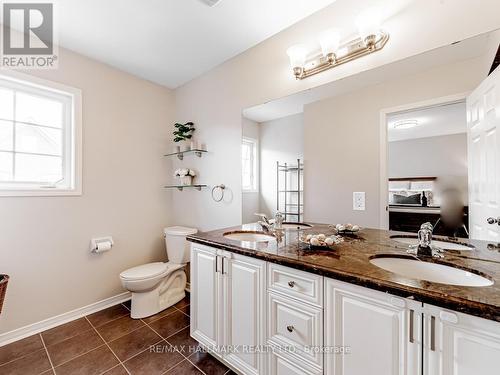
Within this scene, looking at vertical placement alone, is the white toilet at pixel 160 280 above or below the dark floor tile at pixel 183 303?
above

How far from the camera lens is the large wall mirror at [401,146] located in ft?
3.50

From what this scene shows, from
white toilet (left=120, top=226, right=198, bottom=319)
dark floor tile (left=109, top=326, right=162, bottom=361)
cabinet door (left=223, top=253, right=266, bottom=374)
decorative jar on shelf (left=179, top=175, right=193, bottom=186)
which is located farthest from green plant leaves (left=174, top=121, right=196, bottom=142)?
dark floor tile (left=109, top=326, right=162, bottom=361)

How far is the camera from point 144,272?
206 cm

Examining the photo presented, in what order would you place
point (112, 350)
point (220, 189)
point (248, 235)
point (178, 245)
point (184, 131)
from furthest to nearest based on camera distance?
point (184, 131), point (178, 245), point (220, 189), point (248, 235), point (112, 350)

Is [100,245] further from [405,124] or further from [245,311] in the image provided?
[405,124]

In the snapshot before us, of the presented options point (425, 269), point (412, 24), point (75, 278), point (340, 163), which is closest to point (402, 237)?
point (425, 269)

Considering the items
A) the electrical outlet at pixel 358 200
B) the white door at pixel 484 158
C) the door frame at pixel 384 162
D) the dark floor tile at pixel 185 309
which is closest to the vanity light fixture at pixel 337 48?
the door frame at pixel 384 162

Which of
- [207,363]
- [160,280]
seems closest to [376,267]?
[207,363]

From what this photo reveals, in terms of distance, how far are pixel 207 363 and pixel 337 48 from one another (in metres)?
2.23

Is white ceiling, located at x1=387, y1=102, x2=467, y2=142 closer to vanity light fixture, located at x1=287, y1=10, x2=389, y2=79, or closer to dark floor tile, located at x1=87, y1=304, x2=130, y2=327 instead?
vanity light fixture, located at x1=287, y1=10, x2=389, y2=79

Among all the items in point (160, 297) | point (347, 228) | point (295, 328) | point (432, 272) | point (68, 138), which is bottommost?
point (160, 297)

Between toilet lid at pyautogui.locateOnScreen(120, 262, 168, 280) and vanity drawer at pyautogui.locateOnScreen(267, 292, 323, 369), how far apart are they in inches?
51.2

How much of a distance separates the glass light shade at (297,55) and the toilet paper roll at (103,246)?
7.36 feet

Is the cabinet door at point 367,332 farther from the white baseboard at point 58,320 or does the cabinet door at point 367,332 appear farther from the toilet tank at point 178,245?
the white baseboard at point 58,320
